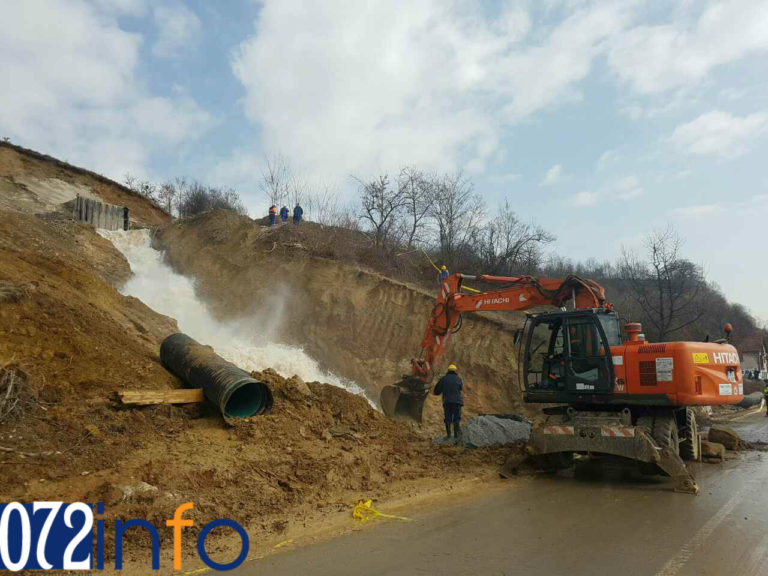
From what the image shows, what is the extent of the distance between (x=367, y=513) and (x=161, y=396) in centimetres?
412

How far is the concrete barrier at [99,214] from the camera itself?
23406 millimetres

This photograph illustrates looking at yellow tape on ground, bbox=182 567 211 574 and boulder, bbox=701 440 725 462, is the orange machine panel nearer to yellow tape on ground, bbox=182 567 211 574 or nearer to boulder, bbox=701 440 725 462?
boulder, bbox=701 440 725 462

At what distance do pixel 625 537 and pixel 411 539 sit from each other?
228cm

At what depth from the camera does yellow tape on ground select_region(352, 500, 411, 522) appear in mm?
6762

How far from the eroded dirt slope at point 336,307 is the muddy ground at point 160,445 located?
7.74 m

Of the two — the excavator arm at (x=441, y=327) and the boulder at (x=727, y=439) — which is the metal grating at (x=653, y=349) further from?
the boulder at (x=727, y=439)

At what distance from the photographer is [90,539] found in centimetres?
534

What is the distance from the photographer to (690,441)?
1094 cm

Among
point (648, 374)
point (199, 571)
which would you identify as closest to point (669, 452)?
point (648, 374)

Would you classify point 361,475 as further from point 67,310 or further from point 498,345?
point 498,345

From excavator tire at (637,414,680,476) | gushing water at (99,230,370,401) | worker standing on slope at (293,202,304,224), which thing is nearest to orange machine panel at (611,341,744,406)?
excavator tire at (637,414,680,476)

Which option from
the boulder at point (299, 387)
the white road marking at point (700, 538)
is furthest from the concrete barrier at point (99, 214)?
the white road marking at point (700, 538)

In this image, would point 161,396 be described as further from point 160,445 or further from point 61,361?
point 61,361

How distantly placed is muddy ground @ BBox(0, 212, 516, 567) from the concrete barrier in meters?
11.4
